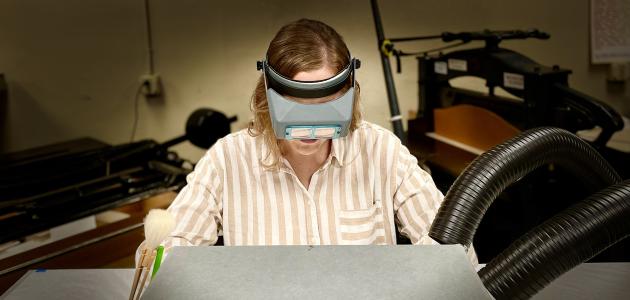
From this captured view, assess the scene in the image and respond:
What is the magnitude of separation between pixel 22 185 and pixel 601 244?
90.2 inches

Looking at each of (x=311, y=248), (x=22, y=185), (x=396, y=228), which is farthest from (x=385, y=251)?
(x=22, y=185)

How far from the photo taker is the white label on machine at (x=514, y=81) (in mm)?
2082

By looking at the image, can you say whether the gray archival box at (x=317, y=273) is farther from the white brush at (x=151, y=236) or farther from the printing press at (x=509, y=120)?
the printing press at (x=509, y=120)

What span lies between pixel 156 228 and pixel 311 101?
32cm

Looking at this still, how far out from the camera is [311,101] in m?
0.89

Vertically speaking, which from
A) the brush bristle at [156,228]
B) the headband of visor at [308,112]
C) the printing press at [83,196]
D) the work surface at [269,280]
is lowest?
the printing press at [83,196]

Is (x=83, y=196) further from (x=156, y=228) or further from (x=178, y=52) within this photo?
(x=156, y=228)

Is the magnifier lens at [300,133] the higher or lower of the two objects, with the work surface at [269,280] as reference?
higher

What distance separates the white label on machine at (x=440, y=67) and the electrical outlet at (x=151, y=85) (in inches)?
67.3

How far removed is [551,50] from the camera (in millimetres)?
2805

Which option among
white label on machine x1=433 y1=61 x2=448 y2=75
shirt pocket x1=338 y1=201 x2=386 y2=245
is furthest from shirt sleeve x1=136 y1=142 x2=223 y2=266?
white label on machine x1=433 y1=61 x2=448 y2=75

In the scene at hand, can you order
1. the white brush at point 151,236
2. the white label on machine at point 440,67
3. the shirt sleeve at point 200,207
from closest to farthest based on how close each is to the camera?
the white brush at point 151,236
the shirt sleeve at point 200,207
the white label on machine at point 440,67

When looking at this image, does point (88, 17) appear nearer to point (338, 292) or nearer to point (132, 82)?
point (132, 82)

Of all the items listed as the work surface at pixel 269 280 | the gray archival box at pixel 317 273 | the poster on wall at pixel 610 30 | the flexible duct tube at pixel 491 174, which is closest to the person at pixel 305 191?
the work surface at pixel 269 280
